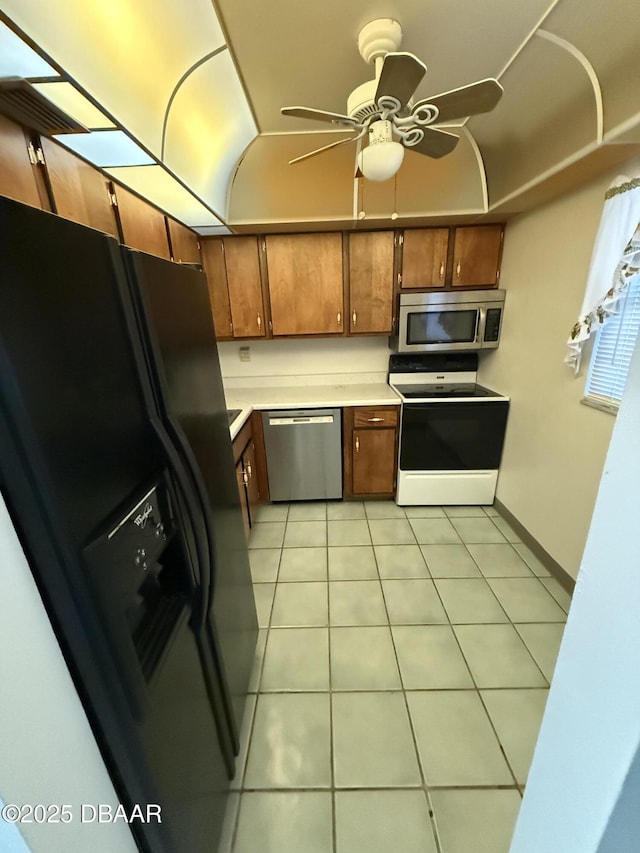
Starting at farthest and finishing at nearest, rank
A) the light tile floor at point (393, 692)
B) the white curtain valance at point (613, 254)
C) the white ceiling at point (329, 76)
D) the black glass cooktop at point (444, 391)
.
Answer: the black glass cooktop at point (444, 391) < the white curtain valance at point (613, 254) < the white ceiling at point (329, 76) < the light tile floor at point (393, 692)

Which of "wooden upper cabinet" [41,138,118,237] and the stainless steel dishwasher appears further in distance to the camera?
the stainless steel dishwasher

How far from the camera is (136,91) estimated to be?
134 cm

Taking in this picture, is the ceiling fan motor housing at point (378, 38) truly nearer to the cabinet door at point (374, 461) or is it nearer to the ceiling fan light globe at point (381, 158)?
the ceiling fan light globe at point (381, 158)

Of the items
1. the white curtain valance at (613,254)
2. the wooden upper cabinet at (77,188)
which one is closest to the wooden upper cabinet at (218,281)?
the wooden upper cabinet at (77,188)

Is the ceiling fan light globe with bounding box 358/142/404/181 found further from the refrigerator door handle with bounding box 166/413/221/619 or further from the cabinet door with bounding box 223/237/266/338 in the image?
the cabinet door with bounding box 223/237/266/338

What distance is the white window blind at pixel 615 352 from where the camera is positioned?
5.14ft

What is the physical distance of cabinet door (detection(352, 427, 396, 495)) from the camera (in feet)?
8.85

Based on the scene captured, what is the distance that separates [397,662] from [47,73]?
8.20 feet

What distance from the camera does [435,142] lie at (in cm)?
149

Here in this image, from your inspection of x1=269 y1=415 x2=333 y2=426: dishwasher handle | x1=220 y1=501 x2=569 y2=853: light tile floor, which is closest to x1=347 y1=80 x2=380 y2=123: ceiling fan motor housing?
x1=269 y1=415 x2=333 y2=426: dishwasher handle

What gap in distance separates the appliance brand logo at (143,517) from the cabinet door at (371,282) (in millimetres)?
2342

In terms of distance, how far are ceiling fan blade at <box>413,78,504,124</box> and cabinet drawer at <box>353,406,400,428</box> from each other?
1687mm

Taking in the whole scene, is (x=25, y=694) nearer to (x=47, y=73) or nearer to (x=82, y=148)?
(x=47, y=73)

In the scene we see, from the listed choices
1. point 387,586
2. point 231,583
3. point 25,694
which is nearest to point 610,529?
point 25,694
